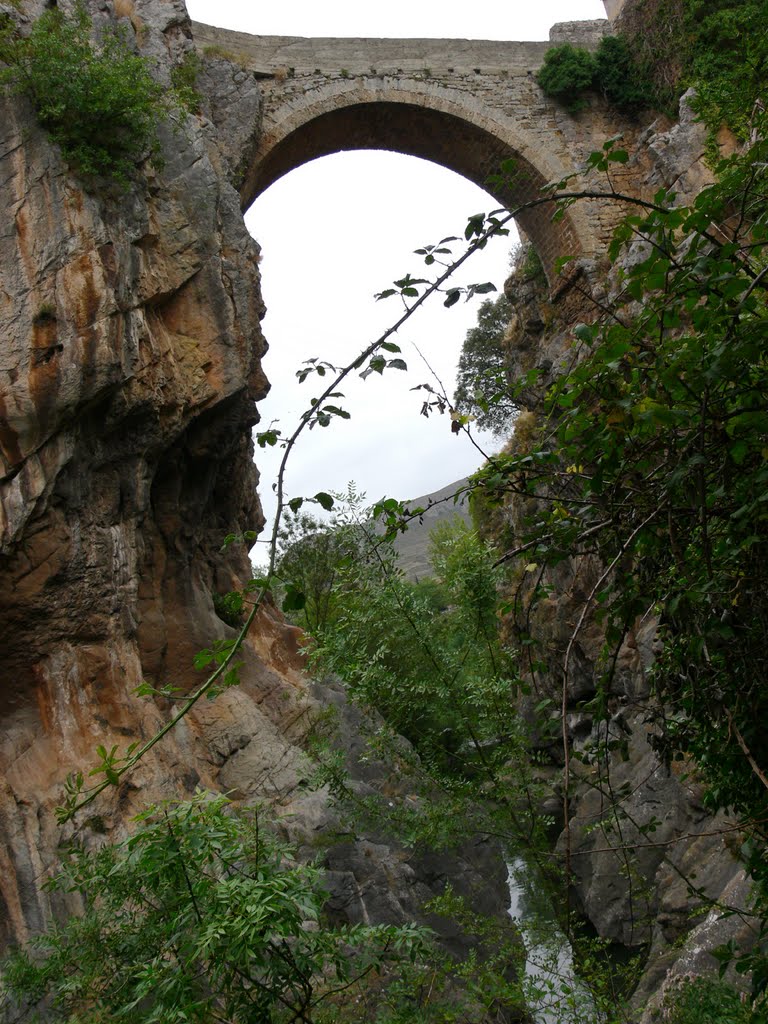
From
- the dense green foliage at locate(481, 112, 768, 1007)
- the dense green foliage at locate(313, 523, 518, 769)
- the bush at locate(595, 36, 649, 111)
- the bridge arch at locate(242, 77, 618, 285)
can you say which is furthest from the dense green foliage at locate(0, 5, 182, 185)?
the bush at locate(595, 36, 649, 111)

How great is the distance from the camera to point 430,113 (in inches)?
588

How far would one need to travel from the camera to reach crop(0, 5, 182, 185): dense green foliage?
8.76m

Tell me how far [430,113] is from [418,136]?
0.61 m

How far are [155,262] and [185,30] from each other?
4663mm

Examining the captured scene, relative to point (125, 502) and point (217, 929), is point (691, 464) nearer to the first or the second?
point (217, 929)

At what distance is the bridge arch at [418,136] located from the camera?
14.3 metres

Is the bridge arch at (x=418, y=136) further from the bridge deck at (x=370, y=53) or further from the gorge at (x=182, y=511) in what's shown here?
the bridge deck at (x=370, y=53)

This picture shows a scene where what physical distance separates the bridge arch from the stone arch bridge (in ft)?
0.06

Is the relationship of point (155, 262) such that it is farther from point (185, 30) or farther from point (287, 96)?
point (287, 96)

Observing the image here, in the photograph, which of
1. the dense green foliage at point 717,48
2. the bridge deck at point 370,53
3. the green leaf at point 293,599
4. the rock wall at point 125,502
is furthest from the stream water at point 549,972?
the bridge deck at point 370,53

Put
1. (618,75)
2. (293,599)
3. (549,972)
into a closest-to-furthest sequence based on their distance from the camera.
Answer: (293,599)
(549,972)
(618,75)

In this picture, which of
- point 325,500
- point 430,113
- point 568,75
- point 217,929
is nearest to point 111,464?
point 217,929

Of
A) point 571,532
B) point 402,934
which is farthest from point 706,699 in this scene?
point 402,934

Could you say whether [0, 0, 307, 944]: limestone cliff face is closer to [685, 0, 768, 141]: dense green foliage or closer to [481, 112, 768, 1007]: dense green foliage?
[481, 112, 768, 1007]: dense green foliage
